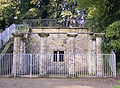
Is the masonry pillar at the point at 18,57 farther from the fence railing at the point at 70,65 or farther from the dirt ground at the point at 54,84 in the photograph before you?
the dirt ground at the point at 54,84

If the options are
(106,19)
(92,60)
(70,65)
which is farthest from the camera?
(106,19)

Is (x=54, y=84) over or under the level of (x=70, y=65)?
under

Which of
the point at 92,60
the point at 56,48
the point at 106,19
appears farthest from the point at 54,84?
the point at 106,19

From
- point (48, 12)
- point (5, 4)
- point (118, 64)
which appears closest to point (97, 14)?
point (118, 64)

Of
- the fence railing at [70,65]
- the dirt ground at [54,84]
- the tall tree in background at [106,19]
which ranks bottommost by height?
the dirt ground at [54,84]

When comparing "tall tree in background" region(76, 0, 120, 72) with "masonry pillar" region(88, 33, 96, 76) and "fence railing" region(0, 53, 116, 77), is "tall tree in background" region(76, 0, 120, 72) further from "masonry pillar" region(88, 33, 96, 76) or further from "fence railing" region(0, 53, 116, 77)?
"fence railing" region(0, 53, 116, 77)

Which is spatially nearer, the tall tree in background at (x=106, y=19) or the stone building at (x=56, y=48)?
the tall tree in background at (x=106, y=19)

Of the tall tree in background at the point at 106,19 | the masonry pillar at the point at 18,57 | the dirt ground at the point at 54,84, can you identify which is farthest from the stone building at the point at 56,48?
the dirt ground at the point at 54,84

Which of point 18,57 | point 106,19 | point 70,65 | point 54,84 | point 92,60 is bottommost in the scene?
point 54,84

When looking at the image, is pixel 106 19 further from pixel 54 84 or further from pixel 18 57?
pixel 54 84

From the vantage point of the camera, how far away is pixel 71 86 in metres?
8.74

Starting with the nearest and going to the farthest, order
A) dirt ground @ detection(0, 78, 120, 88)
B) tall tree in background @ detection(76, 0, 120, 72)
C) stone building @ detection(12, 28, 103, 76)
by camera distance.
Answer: dirt ground @ detection(0, 78, 120, 88)
tall tree in background @ detection(76, 0, 120, 72)
stone building @ detection(12, 28, 103, 76)

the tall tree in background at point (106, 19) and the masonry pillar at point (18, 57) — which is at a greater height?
the tall tree in background at point (106, 19)

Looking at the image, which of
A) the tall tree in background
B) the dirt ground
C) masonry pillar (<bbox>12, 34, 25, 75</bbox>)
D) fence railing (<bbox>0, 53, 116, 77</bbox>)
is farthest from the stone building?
the dirt ground
